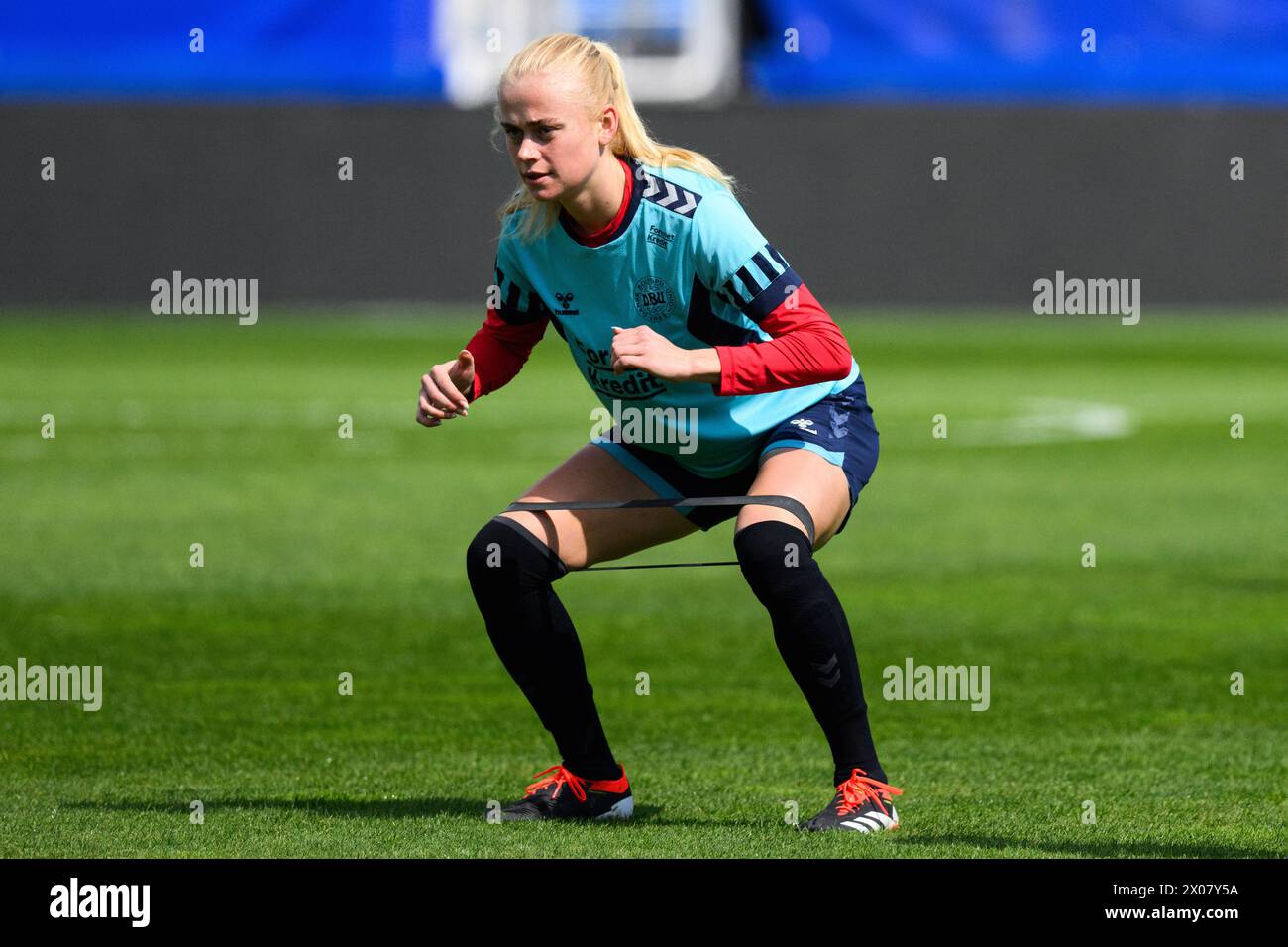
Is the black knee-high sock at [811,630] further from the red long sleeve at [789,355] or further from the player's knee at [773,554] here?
the red long sleeve at [789,355]

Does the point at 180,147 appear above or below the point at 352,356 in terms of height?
above

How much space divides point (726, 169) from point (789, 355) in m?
23.2

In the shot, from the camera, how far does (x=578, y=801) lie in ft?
18.7

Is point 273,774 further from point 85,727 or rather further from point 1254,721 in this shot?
point 1254,721

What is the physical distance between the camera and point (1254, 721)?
714 centimetres

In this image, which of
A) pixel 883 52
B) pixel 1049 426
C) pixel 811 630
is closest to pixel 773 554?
pixel 811 630

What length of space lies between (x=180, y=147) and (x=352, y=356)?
5.73m

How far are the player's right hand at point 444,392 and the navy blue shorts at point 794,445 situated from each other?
450 mm

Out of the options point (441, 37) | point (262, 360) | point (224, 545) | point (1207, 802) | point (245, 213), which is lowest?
point (1207, 802)

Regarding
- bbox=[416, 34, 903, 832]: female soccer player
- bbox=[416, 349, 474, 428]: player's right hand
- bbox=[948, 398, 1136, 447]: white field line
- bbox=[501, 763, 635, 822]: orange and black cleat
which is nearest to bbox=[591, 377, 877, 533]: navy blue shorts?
bbox=[416, 34, 903, 832]: female soccer player

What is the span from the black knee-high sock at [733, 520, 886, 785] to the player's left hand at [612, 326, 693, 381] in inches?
18.0

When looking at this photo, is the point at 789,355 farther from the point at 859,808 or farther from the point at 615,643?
the point at 615,643
